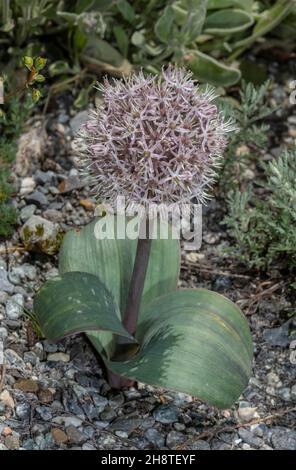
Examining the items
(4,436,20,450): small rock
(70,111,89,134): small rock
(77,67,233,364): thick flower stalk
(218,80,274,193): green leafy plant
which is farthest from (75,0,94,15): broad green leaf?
(4,436,20,450): small rock

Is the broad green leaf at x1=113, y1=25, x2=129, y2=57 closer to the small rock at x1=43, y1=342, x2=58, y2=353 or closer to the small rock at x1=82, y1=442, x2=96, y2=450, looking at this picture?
the small rock at x1=43, y1=342, x2=58, y2=353

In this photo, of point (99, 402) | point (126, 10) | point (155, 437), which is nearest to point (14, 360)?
point (99, 402)

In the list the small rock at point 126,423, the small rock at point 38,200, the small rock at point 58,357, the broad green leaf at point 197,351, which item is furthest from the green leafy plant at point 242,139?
the small rock at point 126,423

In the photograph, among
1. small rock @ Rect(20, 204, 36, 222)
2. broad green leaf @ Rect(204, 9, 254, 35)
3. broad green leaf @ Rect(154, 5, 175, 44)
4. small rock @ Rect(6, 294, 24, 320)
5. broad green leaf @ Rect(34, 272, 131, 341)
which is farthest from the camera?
broad green leaf @ Rect(204, 9, 254, 35)

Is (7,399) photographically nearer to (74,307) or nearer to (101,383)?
(101,383)

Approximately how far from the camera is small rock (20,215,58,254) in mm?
3281

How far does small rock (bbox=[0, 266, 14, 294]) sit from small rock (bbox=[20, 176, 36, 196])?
48 cm

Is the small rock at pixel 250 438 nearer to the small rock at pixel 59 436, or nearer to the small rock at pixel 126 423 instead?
the small rock at pixel 126 423

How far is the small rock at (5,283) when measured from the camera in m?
3.15

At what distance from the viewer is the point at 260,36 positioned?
4.19 meters

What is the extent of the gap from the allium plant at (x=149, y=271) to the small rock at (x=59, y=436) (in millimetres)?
246

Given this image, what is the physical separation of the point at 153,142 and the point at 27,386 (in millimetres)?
970

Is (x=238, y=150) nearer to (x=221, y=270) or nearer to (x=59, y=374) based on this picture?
(x=221, y=270)

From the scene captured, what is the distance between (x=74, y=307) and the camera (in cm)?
257
